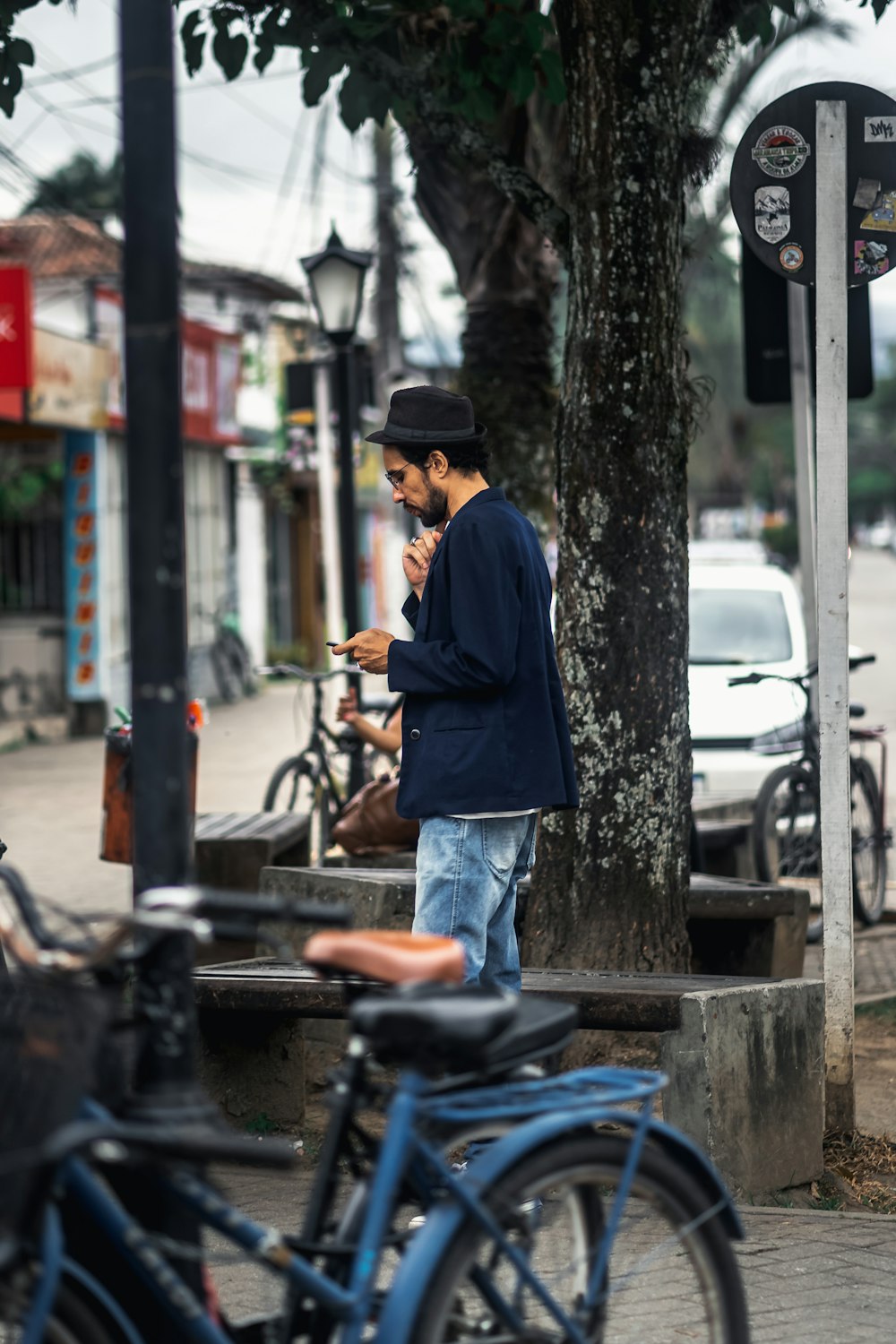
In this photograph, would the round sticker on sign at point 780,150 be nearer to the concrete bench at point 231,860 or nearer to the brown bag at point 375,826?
the brown bag at point 375,826

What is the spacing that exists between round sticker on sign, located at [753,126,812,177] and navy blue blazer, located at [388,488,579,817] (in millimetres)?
1626

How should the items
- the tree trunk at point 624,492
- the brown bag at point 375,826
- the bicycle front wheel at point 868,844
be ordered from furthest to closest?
the bicycle front wheel at point 868,844 → the brown bag at point 375,826 → the tree trunk at point 624,492

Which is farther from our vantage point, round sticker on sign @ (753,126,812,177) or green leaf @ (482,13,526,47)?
green leaf @ (482,13,526,47)

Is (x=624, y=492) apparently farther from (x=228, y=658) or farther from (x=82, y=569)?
(x=228, y=658)

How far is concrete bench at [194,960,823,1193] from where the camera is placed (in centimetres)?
479

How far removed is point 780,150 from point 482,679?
2.08 meters

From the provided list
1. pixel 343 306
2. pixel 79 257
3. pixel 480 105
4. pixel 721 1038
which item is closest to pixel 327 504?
pixel 343 306

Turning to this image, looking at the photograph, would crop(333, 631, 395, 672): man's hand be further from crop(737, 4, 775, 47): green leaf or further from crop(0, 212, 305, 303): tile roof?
crop(0, 212, 305, 303): tile roof

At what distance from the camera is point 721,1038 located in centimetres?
480

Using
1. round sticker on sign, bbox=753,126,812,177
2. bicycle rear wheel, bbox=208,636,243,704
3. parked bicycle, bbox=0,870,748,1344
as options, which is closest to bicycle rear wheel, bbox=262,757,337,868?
round sticker on sign, bbox=753,126,812,177

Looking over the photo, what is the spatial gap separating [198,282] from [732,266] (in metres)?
16.8

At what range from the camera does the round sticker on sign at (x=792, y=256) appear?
17.7 feet

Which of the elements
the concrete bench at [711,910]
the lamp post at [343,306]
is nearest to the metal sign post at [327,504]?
the lamp post at [343,306]

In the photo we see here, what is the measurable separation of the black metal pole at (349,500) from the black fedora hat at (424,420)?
582cm
